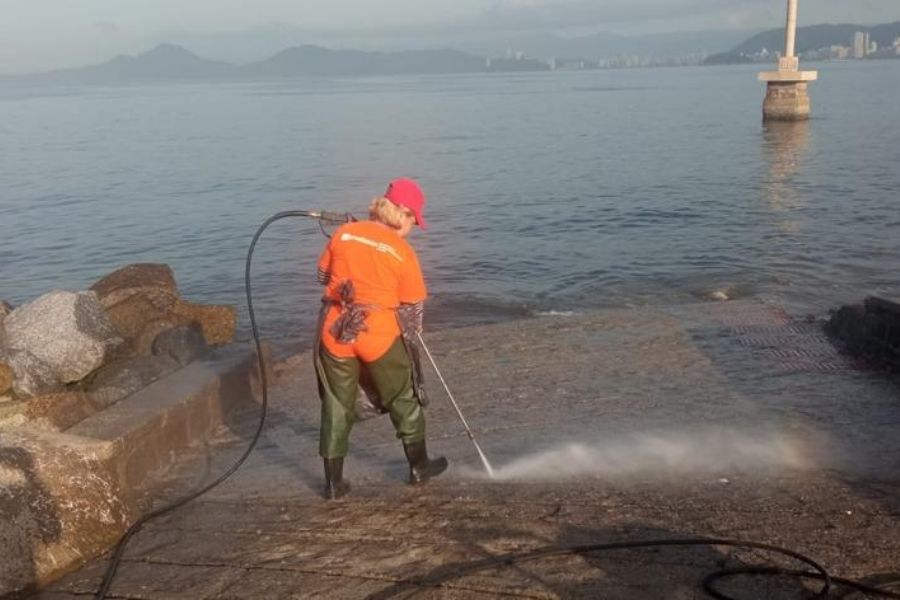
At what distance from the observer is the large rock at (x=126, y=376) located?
888 cm

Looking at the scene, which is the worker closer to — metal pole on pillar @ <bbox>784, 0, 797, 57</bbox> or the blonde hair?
the blonde hair

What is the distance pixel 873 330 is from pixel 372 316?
19.6 ft

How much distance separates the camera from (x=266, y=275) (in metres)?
21.3

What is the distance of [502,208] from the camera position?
31.2 m

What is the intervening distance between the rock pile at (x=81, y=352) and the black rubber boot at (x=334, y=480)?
2716mm

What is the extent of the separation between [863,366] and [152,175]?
3862 cm

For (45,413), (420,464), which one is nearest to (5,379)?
(45,413)

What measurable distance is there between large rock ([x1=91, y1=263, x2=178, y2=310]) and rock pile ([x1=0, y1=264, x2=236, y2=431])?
9.8 inches

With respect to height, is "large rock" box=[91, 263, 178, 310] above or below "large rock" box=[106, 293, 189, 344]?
Answer: above

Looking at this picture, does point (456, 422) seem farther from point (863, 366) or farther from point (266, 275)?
point (266, 275)

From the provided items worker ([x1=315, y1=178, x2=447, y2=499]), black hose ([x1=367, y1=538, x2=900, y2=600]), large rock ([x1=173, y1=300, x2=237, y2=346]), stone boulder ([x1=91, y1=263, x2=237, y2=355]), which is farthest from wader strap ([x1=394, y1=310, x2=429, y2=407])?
large rock ([x1=173, y1=300, x2=237, y2=346])

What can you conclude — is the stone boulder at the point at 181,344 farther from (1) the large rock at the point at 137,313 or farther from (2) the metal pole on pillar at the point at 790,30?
(2) the metal pole on pillar at the point at 790,30

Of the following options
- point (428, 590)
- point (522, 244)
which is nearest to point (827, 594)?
point (428, 590)

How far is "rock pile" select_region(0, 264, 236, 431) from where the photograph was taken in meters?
8.00
